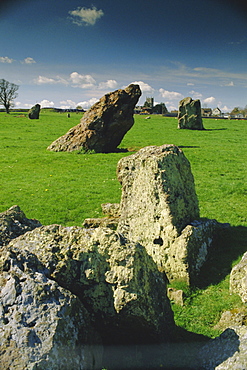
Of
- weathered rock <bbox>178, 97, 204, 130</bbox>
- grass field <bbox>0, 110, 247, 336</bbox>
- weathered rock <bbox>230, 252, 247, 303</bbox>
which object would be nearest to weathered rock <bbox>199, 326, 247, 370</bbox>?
grass field <bbox>0, 110, 247, 336</bbox>

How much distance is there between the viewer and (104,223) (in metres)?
10.4

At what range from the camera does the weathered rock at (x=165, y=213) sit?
8258 mm

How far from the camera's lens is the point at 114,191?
16.3 meters

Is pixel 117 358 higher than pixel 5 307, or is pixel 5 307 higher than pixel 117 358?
pixel 5 307

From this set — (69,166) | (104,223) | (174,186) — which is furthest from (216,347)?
(69,166)

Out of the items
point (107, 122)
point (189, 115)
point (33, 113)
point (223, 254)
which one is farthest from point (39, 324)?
point (33, 113)

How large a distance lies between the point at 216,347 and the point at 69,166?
720 inches

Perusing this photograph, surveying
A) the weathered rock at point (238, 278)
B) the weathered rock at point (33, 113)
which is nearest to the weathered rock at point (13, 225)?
the weathered rock at point (238, 278)

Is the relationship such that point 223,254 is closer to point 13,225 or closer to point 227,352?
point 227,352

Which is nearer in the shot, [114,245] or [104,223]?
[114,245]

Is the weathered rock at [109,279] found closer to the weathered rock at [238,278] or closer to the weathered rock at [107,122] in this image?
the weathered rock at [238,278]

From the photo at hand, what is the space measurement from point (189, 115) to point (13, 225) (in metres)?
41.6

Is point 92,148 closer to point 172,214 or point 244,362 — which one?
point 172,214

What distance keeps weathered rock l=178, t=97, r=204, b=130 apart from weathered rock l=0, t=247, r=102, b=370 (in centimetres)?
4141
